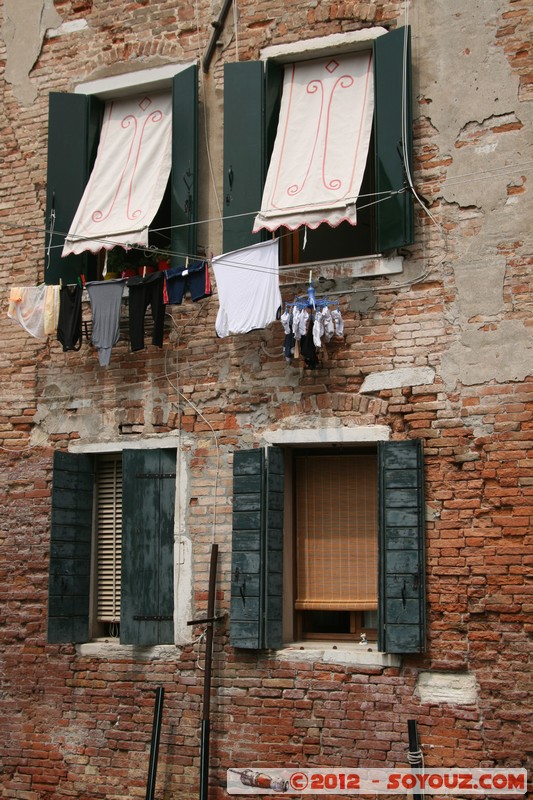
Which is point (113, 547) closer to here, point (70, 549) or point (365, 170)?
point (70, 549)

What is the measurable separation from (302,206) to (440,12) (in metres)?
1.90

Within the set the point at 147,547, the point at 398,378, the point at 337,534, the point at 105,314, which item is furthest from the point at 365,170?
the point at 147,547

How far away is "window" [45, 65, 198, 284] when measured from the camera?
893cm

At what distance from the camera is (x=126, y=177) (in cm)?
917

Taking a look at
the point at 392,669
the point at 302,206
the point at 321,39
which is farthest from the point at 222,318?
the point at 392,669

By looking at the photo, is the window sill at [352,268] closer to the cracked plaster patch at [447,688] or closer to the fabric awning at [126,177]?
the fabric awning at [126,177]

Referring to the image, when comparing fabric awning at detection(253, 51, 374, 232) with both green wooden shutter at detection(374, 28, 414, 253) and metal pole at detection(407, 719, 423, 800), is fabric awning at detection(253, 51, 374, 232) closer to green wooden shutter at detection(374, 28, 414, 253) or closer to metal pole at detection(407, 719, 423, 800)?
green wooden shutter at detection(374, 28, 414, 253)

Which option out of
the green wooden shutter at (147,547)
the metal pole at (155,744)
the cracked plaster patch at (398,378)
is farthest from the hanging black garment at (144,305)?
the metal pole at (155,744)

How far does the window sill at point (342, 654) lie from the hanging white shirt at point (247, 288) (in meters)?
2.54

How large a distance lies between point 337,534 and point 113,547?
82.4 inches

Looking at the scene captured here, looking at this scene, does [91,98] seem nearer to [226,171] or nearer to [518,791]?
[226,171]

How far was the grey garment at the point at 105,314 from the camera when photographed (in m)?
8.80

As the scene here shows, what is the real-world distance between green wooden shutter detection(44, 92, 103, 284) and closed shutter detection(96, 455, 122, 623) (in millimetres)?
1770

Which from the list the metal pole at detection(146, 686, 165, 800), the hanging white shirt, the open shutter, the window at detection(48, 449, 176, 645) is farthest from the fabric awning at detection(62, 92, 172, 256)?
the metal pole at detection(146, 686, 165, 800)
